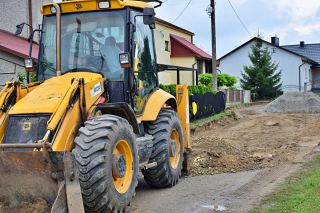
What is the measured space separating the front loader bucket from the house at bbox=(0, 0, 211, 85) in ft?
30.8

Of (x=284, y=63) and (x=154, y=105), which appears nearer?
(x=154, y=105)

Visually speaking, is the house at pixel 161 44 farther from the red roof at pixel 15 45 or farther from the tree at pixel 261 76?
the tree at pixel 261 76

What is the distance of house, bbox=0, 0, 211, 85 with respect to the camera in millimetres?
16516

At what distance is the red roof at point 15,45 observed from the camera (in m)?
16.0

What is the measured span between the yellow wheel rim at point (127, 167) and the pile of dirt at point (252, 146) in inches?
118

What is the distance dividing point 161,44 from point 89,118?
83.3 ft

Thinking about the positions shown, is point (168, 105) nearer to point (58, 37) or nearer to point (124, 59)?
point (124, 59)

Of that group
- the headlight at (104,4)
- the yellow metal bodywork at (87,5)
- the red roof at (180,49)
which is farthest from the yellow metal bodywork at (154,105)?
the red roof at (180,49)

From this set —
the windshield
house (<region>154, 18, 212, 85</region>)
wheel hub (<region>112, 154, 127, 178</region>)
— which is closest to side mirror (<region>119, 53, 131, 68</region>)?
the windshield

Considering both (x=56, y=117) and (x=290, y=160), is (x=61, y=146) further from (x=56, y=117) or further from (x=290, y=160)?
(x=290, y=160)

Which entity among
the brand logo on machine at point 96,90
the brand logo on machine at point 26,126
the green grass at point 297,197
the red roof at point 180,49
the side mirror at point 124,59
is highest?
the red roof at point 180,49

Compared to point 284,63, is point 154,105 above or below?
below

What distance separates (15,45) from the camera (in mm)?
17297

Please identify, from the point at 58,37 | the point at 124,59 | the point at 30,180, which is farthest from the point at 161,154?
the point at 30,180
